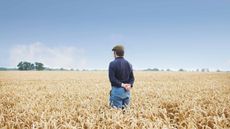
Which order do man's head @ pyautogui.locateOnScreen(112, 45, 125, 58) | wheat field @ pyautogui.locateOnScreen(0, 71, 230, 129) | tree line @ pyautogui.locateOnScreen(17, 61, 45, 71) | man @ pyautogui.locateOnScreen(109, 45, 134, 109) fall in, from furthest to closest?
tree line @ pyautogui.locateOnScreen(17, 61, 45, 71), man @ pyautogui.locateOnScreen(109, 45, 134, 109), man's head @ pyautogui.locateOnScreen(112, 45, 125, 58), wheat field @ pyautogui.locateOnScreen(0, 71, 230, 129)

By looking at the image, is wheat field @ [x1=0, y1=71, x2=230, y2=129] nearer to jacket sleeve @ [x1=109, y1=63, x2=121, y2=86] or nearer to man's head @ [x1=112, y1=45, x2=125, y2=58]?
jacket sleeve @ [x1=109, y1=63, x2=121, y2=86]

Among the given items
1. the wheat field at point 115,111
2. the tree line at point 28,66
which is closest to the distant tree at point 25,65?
the tree line at point 28,66

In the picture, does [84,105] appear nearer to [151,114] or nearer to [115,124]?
[151,114]

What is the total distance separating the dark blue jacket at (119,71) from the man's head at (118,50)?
0.33 ft

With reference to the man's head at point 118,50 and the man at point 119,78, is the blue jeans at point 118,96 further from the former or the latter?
the man's head at point 118,50

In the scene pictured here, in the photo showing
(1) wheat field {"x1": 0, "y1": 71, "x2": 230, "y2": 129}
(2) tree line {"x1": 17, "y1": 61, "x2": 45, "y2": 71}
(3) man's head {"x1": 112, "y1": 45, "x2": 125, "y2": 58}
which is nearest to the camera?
(1) wheat field {"x1": 0, "y1": 71, "x2": 230, "y2": 129}

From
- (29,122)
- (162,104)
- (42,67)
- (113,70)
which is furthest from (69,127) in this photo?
(42,67)

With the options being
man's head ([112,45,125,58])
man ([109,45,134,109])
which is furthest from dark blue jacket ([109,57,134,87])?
man's head ([112,45,125,58])

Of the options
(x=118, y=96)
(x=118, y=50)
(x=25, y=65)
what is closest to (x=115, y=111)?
(x=118, y=96)

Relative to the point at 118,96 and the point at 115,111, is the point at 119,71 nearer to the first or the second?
the point at 118,96

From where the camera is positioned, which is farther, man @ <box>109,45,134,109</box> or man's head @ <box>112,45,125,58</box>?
man @ <box>109,45,134,109</box>

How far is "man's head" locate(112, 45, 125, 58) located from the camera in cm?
764

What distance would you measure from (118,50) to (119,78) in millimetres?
686

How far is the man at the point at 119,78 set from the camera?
7.76 metres
